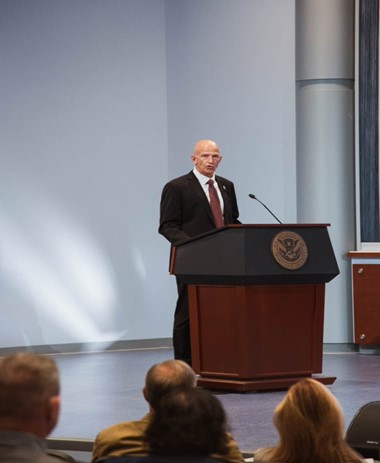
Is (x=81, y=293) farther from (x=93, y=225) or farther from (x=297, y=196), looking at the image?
(x=297, y=196)

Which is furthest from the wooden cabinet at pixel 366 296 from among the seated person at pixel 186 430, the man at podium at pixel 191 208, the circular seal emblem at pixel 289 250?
the seated person at pixel 186 430

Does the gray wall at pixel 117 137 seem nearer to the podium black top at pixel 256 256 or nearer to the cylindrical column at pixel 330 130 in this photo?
the cylindrical column at pixel 330 130

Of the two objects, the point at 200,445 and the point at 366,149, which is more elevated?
the point at 366,149

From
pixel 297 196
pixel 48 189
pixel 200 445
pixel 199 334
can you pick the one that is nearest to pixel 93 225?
pixel 48 189

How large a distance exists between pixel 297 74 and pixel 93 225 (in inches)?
87.8

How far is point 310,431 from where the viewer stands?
2.50 meters

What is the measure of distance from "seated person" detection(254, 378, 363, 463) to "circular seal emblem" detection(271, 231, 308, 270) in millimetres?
3412

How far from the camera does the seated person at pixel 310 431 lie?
8.16 ft

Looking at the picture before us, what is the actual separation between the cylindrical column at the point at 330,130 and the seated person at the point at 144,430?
585cm

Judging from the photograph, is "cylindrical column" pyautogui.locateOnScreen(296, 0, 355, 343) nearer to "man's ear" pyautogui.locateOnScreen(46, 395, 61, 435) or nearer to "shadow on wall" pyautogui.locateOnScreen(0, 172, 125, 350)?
"shadow on wall" pyautogui.locateOnScreen(0, 172, 125, 350)

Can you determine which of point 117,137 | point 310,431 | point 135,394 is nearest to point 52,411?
point 310,431

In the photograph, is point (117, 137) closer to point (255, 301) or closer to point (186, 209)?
point (186, 209)

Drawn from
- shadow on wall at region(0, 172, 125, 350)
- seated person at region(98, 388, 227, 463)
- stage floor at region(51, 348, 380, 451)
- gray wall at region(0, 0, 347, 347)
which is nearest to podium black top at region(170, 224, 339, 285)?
stage floor at region(51, 348, 380, 451)

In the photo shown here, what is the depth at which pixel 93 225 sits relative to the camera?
29.4 ft
